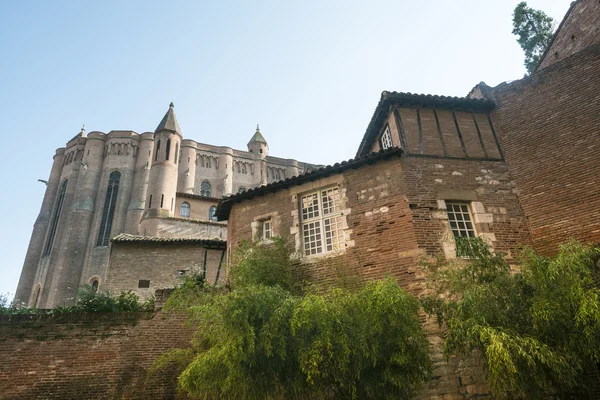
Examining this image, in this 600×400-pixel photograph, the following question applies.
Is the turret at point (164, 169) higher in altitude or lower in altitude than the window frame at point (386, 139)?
higher

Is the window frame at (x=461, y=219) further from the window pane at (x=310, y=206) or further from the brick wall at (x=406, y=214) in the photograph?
the window pane at (x=310, y=206)

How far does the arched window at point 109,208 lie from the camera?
3494 centimetres

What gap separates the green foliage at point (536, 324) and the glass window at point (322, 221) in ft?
14.0

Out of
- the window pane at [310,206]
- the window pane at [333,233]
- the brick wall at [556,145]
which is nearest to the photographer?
the brick wall at [556,145]

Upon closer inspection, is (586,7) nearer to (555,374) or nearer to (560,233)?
(560,233)

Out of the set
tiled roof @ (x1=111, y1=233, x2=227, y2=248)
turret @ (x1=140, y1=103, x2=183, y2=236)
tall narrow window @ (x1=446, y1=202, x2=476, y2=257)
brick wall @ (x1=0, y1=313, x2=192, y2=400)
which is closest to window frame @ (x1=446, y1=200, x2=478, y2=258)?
tall narrow window @ (x1=446, y1=202, x2=476, y2=257)

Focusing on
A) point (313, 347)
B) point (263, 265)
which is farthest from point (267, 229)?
point (313, 347)

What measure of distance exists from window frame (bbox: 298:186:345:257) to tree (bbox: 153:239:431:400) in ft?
12.9

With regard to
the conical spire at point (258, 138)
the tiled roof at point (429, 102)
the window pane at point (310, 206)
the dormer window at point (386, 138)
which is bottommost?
the window pane at point (310, 206)

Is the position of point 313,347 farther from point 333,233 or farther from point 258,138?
point 258,138

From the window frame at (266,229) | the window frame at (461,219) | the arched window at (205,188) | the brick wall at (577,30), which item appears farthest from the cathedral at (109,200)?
the brick wall at (577,30)

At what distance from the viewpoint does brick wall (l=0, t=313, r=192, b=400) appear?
10039mm

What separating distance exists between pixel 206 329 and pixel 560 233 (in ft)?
30.3

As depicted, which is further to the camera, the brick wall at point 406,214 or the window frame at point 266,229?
the window frame at point 266,229
